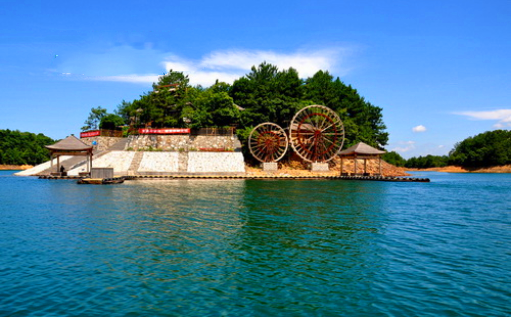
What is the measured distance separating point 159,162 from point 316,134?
24.0 metres

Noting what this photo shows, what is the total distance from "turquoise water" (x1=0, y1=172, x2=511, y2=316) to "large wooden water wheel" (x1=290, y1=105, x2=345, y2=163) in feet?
120

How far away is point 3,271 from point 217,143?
1788 inches

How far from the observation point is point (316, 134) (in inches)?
2179

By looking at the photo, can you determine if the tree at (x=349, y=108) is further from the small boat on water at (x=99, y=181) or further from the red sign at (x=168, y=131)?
the small boat on water at (x=99, y=181)

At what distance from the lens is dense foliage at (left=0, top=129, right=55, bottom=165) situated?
95.0 meters

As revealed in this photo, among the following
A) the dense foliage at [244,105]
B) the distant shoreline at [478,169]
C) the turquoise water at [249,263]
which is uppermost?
the dense foliage at [244,105]

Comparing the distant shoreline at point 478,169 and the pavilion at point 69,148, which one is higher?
the pavilion at point 69,148

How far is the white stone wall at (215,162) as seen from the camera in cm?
4906

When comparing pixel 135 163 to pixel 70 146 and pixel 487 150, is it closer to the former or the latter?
pixel 70 146

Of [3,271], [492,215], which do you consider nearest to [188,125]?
[492,215]

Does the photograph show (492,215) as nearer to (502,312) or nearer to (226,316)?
(502,312)

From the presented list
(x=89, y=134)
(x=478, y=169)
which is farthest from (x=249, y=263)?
(x=478, y=169)

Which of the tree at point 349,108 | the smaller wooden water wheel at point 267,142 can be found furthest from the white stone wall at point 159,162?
the tree at point 349,108

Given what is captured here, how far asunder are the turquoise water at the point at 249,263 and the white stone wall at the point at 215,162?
1168 inches
